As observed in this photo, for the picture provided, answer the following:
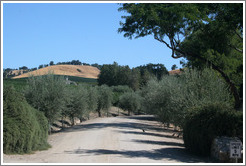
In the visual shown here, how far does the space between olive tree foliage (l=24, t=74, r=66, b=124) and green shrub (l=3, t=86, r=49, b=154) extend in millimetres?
8777

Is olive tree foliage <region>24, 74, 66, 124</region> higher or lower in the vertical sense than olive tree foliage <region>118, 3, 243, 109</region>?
lower

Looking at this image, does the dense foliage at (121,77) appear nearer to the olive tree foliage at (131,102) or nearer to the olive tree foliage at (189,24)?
the olive tree foliage at (131,102)

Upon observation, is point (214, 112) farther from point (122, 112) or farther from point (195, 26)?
point (122, 112)

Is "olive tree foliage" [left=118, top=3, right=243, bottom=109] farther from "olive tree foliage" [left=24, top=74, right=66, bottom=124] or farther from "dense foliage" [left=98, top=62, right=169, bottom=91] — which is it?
"dense foliage" [left=98, top=62, right=169, bottom=91]

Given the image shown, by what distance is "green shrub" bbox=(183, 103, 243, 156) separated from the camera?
14117mm

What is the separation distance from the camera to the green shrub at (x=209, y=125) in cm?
1412

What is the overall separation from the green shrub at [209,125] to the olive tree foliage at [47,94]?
13.0 metres

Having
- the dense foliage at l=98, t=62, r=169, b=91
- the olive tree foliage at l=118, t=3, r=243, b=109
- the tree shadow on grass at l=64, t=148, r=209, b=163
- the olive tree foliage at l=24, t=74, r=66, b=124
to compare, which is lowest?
the tree shadow on grass at l=64, t=148, r=209, b=163

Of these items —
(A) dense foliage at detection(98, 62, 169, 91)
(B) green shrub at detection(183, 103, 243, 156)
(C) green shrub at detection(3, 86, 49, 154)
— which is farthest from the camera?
(A) dense foliage at detection(98, 62, 169, 91)

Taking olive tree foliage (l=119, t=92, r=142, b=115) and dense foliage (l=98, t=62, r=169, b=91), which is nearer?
olive tree foliage (l=119, t=92, r=142, b=115)

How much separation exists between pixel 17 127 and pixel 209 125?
9.03 m

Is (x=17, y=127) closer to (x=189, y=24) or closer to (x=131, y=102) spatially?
(x=189, y=24)


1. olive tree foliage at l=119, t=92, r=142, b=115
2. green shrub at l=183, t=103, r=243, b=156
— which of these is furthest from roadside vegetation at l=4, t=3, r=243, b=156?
olive tree foliage at l=119, t=92, r=142, b=115

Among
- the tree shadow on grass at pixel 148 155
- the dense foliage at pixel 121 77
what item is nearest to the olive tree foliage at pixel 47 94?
the tree shadow on grass at pixel 148 155
